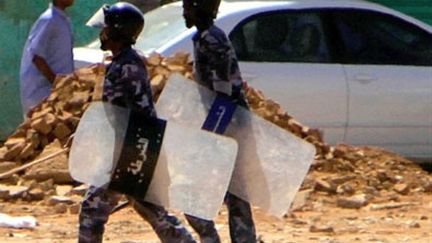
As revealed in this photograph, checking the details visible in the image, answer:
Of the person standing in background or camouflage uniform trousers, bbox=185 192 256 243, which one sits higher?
camouflage uniform trousers, bbox=185 192 256 243

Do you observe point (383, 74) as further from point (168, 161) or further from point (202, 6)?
point (168, 161)

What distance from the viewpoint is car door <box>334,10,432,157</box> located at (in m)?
13.2

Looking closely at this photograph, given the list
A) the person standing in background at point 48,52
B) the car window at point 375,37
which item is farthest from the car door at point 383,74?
the person standing in background at point 48,52

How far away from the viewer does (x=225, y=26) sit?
1270 cm

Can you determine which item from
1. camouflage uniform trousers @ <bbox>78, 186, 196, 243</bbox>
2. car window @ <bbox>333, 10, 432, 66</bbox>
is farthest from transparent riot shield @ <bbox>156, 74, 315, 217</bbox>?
car window @ <bbox>333, 10, 432, 66</bbox>

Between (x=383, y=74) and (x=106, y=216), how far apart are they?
223 inches

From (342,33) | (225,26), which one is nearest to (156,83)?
(225,26)

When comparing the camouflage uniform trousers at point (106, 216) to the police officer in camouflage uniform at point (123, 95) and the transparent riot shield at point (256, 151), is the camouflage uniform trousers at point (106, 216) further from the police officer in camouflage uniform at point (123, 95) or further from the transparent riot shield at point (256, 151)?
the transparent riot shield at point (256, 151)

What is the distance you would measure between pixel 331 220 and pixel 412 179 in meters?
1.71

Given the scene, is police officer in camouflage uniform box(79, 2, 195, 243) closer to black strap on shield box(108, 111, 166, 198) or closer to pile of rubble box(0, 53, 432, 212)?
black strap on shield box(108, 111, 166, 198)

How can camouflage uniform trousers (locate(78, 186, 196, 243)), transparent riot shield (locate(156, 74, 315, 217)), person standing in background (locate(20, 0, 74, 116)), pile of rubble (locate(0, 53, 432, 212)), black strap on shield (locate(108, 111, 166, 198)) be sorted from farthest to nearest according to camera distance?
person standing in background (locate(20, 0, 74, 116))
pile of rubble (locate(0, 53, 432, 212))
transparent riot shield (locate(156, 74, 315, 217))
camouflage uniform trousers (locate(78, 186, 196, 243))
black strap on shield (locate(108, 111, 166, 198))

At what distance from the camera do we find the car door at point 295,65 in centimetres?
1284

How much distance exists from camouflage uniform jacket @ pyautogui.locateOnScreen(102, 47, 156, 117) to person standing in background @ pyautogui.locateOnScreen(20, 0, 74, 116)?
14.4 feet

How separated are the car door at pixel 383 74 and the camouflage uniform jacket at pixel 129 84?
17.6 feet
